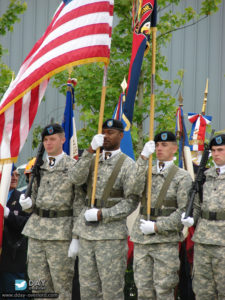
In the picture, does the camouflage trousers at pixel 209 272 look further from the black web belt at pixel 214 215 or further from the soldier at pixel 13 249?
the soldier at pixel 13 249

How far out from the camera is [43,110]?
13.7m

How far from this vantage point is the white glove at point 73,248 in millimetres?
5371

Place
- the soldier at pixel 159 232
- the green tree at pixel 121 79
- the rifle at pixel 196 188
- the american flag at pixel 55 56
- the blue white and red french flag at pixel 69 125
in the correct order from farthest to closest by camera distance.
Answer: the green tree at pixel 121 79
the blue white and red french flag at pixel 69 125
the american flag at pixel 55 56
the soldier at pixel 159 232
the rifle at pixel 196 188

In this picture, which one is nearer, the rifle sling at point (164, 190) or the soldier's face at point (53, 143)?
the rifle sling at point (164, 190)

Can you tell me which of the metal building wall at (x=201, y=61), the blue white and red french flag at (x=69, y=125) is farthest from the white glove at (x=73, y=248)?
the metal building wall at (x=201, y=61)

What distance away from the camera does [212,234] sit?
504 centimetres

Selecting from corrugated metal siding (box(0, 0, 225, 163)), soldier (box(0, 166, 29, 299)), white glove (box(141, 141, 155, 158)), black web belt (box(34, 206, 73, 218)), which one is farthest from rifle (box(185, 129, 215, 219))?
corrugated metal siding (box(0, 0, 225, 163))

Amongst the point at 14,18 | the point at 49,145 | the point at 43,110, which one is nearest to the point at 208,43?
the point at 43,110

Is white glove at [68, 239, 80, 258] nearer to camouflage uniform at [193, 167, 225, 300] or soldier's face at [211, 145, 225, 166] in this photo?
camouflage uniform at [193, 167, 225, 300]

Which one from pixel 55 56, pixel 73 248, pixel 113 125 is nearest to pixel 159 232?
pixel 73 248

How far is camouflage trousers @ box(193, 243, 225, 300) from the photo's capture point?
5039mm

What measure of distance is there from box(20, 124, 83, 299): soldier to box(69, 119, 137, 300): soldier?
0.78ft

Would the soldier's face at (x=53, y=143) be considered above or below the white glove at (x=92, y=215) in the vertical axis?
above

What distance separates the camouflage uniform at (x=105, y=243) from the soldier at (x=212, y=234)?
698 millimetres
